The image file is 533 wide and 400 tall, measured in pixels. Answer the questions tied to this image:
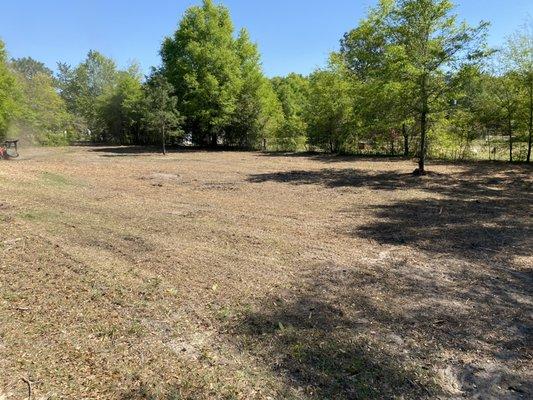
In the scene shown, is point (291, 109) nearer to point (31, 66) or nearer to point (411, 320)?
point (411, 320)

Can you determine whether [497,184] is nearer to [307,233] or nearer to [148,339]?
[307,233]

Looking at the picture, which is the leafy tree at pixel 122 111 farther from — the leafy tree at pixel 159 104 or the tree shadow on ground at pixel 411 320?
the tree shadow on ground at pixel 411 320

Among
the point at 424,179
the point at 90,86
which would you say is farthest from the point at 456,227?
the point at 90,86

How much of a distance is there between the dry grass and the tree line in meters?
6.37

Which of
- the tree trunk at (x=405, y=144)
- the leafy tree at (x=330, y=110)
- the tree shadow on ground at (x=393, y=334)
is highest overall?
the leafy tree at (x=330, y=110)

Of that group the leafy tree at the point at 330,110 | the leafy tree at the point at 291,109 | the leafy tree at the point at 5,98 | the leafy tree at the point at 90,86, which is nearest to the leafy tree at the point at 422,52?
the leafy tree at the point at 330,110

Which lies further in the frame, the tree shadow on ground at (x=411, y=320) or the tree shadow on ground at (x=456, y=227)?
the tree shadow on ground at (x=456, y=227)

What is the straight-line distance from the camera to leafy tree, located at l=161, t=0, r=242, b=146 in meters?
28.1

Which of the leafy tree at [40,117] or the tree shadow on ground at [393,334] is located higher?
the leafy tree at [40,117]

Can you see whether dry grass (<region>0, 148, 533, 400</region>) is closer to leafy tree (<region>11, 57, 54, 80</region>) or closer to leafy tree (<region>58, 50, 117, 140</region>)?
leafy tree (<region>58, 50, 117, 140</region>)

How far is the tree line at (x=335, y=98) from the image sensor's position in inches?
508

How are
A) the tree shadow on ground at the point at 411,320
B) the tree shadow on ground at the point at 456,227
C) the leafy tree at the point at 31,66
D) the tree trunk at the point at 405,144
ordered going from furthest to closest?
1. the leafy tree at the point at 31,66
2. the tree trunk at the point at 405,144
3. the tree shadow on ground at the point at 456,227
4. the tree shadow on ground at the point at 411,320

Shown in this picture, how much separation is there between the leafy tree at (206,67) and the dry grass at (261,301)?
2102 cm

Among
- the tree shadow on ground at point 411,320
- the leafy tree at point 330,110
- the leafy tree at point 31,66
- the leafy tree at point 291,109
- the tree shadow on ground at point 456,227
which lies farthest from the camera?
the leafy tree at point 31,66
